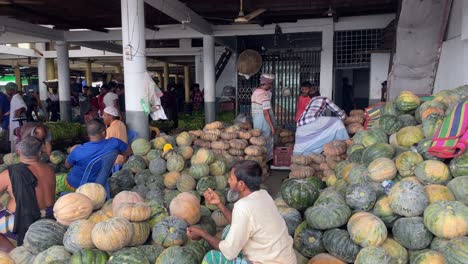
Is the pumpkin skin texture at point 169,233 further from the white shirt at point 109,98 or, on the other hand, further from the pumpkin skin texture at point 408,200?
the white shirt at point 109,98

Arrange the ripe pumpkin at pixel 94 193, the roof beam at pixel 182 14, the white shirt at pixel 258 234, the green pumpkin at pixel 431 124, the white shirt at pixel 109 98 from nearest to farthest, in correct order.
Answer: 1. the white shirt at pixel 258 234
2. the ripe pumpkin at pixel 94 193
3. the green pumpkin at pixel 431 124
4. the roof beam at pixel 182 14
5. the white shirt at pixel 109 98

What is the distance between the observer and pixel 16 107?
27.8ft

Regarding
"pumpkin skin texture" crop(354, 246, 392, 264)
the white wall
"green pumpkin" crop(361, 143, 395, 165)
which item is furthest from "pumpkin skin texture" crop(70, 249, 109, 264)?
the white wall

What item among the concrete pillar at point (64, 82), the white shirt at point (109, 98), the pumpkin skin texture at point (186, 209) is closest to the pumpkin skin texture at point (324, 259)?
the pumpkin skin texture at point (186, 209)

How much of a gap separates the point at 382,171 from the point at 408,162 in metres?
0.23

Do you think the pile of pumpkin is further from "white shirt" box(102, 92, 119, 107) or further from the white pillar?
the white pillar

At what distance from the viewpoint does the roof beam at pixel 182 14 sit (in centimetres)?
739

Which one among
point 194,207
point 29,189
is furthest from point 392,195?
point 29,189

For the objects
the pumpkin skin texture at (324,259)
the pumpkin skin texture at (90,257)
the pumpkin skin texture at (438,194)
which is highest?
the pumpkin skin texture at (438,194)

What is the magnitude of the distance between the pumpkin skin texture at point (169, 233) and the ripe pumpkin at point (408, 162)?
197 cm

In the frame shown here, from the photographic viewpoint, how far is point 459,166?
3127 mm

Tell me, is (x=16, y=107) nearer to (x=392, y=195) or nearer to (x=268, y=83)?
(x=268, y=83)

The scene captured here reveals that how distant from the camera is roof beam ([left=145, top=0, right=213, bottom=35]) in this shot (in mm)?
7391

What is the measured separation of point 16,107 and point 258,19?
609 cm
